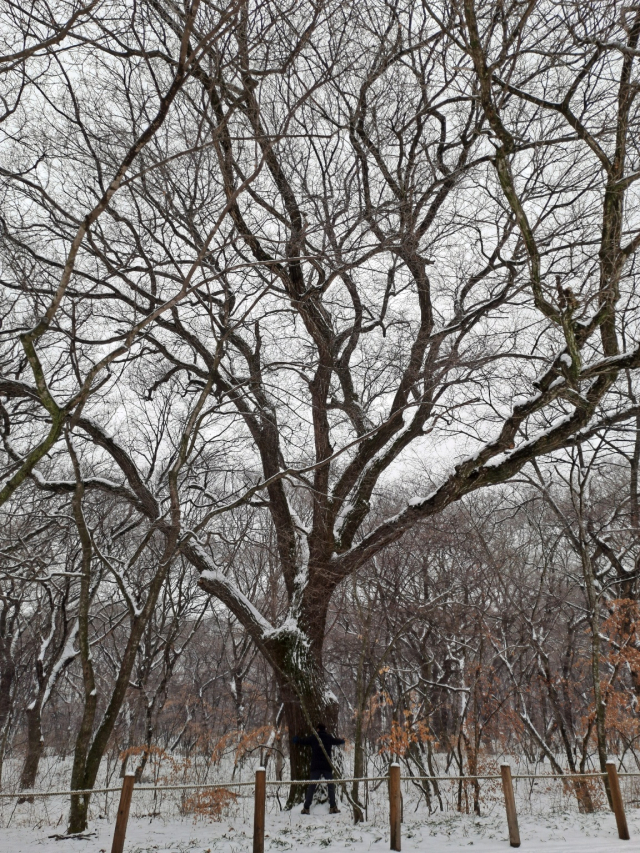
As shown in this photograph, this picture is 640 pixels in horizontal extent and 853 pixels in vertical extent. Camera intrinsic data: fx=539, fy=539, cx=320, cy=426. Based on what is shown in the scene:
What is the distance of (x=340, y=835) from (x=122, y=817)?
117 inches

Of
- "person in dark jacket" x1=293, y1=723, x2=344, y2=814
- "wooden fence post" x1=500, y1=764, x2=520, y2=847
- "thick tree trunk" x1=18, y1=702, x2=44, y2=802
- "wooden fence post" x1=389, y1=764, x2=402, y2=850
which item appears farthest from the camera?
"thick tree trunk" x1=18, y1=702, x2=44, y2=802

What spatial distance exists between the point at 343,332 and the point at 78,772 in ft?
24.9

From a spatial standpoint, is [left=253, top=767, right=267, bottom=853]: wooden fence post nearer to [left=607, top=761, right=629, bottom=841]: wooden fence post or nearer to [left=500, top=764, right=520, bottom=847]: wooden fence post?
[left=500, top=764, right=520, bottom=847]: wooden fence post

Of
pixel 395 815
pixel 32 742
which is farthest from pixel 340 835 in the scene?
pixel 32 742

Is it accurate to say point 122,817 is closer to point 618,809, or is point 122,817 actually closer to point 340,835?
point 340,835

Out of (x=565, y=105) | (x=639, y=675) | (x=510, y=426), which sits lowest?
(x=639, y=675)

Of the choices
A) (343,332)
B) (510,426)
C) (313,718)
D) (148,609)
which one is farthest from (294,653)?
(343,332)

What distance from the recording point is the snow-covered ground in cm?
637

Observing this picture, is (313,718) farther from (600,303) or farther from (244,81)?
(244,81)

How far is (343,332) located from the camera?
9.75 m

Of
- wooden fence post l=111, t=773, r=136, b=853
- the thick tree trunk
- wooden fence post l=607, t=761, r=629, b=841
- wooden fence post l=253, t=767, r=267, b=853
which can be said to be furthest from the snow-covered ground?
the thick tree trunk

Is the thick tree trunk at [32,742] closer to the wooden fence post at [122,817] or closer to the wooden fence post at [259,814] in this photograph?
the wooden fence post at [122,817]

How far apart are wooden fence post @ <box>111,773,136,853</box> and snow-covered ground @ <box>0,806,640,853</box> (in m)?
1.13

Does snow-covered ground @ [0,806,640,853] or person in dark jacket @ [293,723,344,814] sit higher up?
person in dark jacket @ [293,723,344,814]
